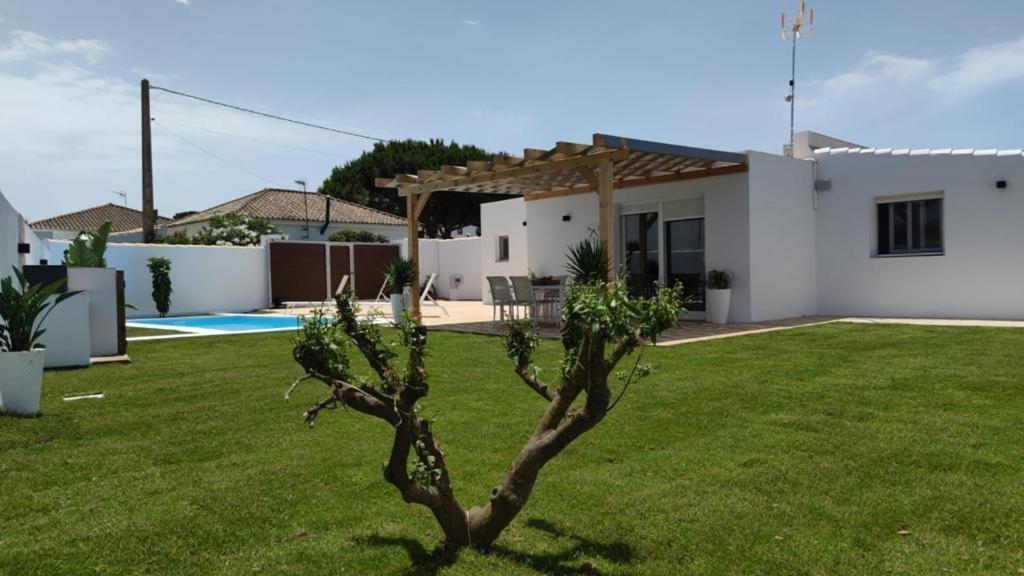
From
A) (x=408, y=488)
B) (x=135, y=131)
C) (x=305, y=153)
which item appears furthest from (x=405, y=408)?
(x=305, y=153)

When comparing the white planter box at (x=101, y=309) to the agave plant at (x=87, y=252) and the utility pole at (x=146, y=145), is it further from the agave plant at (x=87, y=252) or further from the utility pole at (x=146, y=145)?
the utility pole at (x=146, y=145)

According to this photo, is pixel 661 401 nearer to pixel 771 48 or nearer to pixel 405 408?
pixel 405 408

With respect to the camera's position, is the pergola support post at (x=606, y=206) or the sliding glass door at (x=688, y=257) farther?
the sliding glass door at (x=688, y=257)

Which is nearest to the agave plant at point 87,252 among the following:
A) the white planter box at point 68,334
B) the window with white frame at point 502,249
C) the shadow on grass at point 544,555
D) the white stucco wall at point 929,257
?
the white planter box at point 68,334

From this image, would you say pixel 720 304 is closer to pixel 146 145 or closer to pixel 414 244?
pixel 414 244

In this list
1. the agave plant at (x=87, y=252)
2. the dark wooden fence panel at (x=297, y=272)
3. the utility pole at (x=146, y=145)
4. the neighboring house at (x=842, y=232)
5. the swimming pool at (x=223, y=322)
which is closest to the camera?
the agave plant at (x=87, y=252)

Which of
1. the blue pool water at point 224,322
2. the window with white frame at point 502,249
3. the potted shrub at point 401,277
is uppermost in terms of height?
the window with white frame at point 502,249

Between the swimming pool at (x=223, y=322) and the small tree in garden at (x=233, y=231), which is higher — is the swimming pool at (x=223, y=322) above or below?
below

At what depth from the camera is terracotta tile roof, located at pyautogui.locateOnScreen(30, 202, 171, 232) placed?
145 feet

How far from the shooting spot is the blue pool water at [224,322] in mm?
15789

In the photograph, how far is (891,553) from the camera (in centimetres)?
302

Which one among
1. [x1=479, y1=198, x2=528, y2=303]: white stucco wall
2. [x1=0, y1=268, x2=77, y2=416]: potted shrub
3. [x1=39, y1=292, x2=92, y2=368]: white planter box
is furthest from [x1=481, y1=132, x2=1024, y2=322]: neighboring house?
[x1=0, y1=268, x2=77, y2=416]: potted shrub

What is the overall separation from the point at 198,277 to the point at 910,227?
18.0 m

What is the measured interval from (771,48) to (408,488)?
16.2 meters
